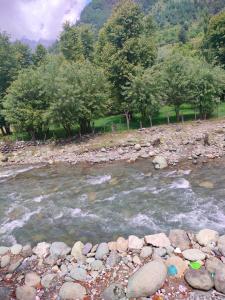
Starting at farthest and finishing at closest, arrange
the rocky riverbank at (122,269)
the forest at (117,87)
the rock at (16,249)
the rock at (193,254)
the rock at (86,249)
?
the forest at (117,87) → the rock at (16,249) → the rock at (86,249) → the rock at (193,254) → the rocky riverbank at (122,269)

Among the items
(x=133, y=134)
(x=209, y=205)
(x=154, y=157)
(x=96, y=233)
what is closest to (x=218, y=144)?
(x=154, y=157)

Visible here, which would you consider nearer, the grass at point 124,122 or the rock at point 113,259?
the rock at point 113,259

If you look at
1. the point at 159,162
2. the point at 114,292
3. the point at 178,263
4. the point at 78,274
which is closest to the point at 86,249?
the point at 78,274

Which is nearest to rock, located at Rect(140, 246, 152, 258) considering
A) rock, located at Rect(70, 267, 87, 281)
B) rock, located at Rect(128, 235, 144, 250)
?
rock, located at Rect(128, 235, 144, 250)

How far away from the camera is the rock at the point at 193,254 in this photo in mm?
12805

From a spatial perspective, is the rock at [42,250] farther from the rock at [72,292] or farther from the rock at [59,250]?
the rock at [72,292]

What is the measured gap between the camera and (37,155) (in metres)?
37.6

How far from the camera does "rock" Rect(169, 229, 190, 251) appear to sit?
13867 mm

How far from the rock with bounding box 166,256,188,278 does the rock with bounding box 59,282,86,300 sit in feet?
11.6

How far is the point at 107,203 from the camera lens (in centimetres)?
2102

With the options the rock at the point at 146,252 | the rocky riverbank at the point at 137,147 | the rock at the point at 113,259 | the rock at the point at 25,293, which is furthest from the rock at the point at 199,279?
the rocky riverbank at the point at 137,147

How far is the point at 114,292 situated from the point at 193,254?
12.2ft

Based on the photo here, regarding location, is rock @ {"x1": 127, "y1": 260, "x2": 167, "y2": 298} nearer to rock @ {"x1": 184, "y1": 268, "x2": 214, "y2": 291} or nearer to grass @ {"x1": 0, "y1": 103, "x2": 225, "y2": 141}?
rock @ {"x1": 184, "y1": 268, "x2": 214, "y2": 291}

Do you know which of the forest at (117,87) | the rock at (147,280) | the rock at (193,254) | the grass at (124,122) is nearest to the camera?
the rock at (147,280)
